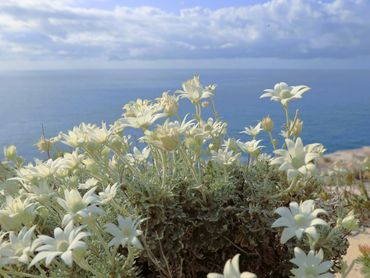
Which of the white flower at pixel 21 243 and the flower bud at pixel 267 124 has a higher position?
the flower bud at pixel 267 124

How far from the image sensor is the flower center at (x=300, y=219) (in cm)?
160

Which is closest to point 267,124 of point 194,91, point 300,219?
point 194,91

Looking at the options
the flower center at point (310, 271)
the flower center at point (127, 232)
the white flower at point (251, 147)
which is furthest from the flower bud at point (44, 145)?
the flower center at point (310, 271)

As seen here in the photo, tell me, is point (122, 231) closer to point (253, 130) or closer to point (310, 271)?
point (310, 271)

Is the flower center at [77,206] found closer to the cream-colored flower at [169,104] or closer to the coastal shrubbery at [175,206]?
the coastal shrubbery at [175,206]

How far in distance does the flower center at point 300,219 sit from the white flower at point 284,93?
2.31 ft

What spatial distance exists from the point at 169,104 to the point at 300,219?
910mm

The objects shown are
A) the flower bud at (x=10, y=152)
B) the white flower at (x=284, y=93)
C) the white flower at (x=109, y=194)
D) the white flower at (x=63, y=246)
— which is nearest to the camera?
the white flower at (x=63, y=246)

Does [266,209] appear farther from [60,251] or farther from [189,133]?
[60,251]

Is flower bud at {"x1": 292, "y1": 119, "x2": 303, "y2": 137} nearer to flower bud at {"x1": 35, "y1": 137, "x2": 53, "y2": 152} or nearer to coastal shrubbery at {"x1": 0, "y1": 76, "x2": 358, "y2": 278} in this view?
coastal shrubbery at {"x1": 0, "y1": 76, "x2": 358, "y2": 278}

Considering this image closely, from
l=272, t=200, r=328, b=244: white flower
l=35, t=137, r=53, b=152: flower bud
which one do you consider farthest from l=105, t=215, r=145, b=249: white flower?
l=35, t=137, r=53, b=152: flower bud

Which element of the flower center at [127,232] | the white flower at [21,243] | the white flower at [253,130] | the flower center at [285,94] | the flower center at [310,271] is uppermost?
the flower center at [285,94]

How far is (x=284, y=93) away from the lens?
2.22 metres

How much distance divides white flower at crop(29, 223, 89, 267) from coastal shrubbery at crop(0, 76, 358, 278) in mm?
89
